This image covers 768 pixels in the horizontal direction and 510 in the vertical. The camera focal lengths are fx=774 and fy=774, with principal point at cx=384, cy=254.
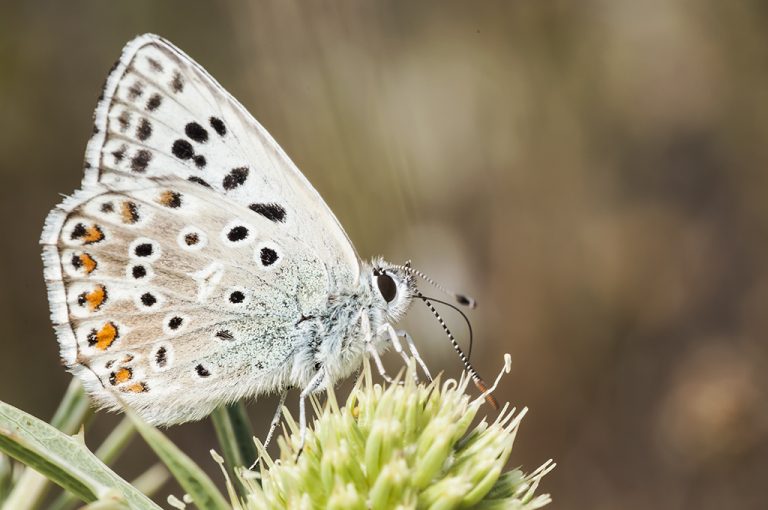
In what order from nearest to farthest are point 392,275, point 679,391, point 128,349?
point 128,349 < point 392,275 < point 679,391

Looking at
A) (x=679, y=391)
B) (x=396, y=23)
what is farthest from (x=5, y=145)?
(x=679, y=391)

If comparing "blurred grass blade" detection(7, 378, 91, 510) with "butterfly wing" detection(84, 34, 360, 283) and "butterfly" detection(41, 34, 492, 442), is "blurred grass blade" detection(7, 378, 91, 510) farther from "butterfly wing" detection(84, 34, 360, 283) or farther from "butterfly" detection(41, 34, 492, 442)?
"butterfly wing" detection(84, 34, 360, 283)

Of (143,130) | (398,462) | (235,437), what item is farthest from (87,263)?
(398,462)

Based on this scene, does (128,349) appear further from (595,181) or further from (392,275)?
(595,181)

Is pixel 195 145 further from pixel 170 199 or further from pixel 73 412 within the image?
pixel 73 412

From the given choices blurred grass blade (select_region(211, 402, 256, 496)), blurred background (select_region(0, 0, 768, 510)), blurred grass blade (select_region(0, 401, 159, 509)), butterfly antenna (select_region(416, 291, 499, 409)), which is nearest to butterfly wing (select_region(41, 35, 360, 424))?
blurred grass blade (select_region(211, 402, 256, 496))

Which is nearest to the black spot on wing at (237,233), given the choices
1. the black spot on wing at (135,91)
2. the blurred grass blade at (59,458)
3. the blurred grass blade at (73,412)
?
the black spot on wing at (135,91)
